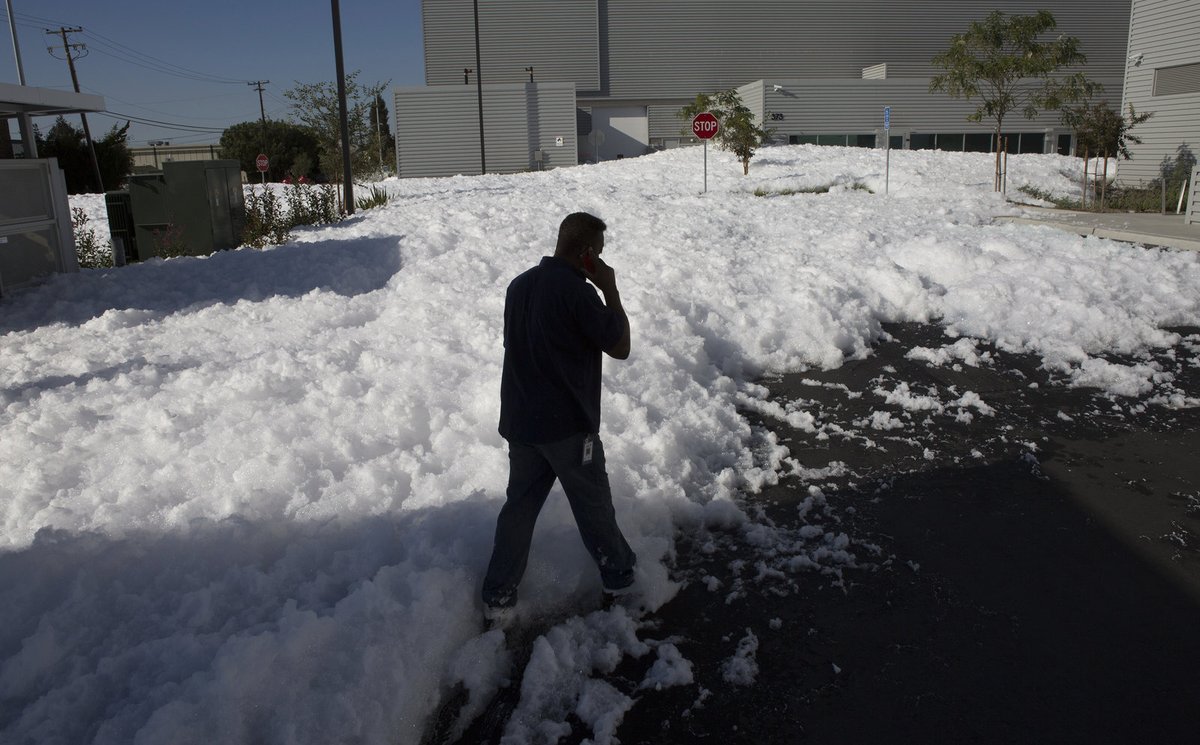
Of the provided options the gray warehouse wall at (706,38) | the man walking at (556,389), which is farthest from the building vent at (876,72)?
the man walking at (556,389)

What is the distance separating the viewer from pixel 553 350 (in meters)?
3.80

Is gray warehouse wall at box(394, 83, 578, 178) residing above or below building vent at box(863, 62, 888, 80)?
below

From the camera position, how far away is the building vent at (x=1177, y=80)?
24.2 m

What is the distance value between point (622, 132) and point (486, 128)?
1165 cm

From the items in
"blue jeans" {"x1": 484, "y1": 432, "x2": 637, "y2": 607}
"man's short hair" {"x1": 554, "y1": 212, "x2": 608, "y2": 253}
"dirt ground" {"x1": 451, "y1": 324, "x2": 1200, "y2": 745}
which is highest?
"man's short hair" {"x1": 554, "y1": 212, "x2": 608, "y2": 253}

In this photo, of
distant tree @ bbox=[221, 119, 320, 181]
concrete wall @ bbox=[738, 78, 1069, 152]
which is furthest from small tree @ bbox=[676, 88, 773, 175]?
distant tree @ bbox=[221, 119, 320, 181]

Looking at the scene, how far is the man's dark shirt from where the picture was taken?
148 inches

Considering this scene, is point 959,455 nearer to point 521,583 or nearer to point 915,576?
point 915,576

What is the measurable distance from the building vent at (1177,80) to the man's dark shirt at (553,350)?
27525mm

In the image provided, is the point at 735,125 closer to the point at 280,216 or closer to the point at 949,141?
the point at 280,216

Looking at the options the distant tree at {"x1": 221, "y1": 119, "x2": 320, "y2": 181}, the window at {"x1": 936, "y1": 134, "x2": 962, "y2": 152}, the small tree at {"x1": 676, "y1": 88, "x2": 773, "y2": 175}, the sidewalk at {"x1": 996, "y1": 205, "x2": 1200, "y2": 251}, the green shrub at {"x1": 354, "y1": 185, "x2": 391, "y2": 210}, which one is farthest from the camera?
the distant tree at {"x1": 221, "y1": 119, "x2": 320, "y2": 181}

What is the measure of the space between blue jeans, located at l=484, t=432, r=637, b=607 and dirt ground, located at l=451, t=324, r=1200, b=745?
578mm

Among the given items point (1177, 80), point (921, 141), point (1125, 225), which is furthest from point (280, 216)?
point (921, 141)

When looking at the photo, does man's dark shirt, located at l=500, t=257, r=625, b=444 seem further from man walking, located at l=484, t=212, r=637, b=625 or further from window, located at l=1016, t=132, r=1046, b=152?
window, located at l=1016, t=132, r=1046, b=152
